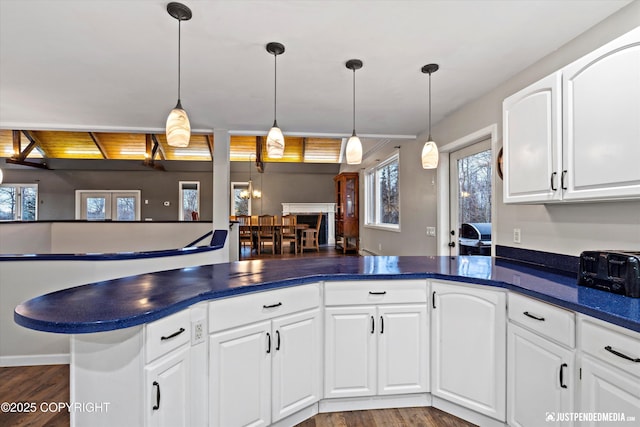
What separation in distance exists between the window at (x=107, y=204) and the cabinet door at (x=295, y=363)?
9.80 metres

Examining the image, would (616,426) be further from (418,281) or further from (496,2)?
(496,2)

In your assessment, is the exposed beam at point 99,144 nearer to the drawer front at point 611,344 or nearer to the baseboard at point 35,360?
the baseboard at point 35,360

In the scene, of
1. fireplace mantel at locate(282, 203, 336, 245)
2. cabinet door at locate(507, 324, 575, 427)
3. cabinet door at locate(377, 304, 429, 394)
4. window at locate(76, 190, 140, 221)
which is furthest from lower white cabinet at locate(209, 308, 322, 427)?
window at locate(76, 190, 140, 221)

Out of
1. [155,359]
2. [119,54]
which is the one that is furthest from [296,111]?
[155,359]

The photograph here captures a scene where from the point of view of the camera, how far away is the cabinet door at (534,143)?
182cm

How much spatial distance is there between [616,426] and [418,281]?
3.31 feet

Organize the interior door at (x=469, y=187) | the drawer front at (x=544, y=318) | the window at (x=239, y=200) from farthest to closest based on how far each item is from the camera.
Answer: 1. the window at (x=239, y=200)
2. the interior door at (x=469, y=187)
3. the drawer front at (x=544, y=318)

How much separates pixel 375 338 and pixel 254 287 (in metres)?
0.84

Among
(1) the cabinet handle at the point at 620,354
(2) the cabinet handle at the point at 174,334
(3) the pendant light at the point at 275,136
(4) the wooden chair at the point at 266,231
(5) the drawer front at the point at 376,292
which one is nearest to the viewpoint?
(1) the cabinet handle at the point at 620,354

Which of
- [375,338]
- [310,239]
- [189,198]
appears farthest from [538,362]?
[189,198]

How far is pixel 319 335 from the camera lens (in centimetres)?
190

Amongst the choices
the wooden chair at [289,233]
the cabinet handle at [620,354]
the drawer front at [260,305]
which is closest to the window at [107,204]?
the wooden chair at [289,233]

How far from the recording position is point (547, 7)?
6.19 ft

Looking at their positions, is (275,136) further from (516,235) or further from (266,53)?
(516,235)
